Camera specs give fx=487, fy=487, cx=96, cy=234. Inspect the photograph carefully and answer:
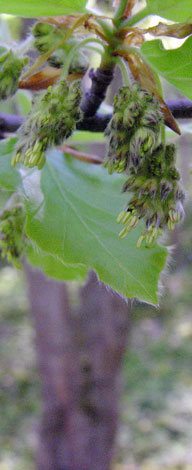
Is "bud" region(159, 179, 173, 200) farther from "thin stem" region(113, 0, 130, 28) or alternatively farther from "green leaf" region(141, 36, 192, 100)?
→ "thin stem" region(113, 0, 130, 28)

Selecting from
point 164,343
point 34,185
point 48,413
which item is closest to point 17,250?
point 34,185

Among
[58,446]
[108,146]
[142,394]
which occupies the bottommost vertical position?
[142,394]

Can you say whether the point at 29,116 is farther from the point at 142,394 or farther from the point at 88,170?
the point at 142,394

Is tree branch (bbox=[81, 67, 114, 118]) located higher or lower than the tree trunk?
higher

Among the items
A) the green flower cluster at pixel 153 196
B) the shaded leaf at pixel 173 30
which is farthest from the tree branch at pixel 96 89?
the green flower cluster at pixel 153 196

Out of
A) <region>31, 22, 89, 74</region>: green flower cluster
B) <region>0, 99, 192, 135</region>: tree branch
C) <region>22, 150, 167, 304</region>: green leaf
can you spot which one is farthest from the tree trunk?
<region>31, 22, 89, 74</region>: green flower cluster
